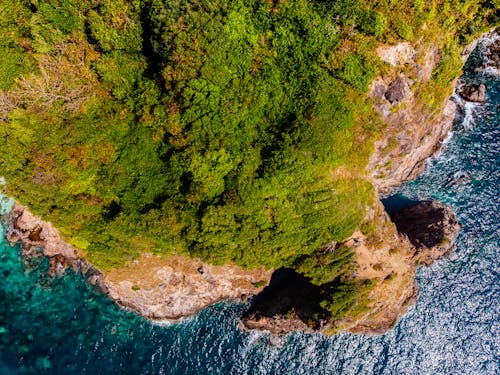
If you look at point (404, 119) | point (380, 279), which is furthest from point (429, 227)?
point (404, 119)

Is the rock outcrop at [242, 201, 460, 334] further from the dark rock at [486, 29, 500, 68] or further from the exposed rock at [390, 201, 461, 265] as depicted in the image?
the dark rock at [486, 29, 500, 68]

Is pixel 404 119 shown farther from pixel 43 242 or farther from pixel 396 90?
pixel 43 242

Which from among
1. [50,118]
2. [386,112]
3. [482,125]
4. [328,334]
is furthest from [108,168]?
[482,125]

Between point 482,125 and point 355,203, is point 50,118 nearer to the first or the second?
point 355,203

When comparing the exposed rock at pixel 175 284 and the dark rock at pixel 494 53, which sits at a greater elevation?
the dark rock at pixel 494 53

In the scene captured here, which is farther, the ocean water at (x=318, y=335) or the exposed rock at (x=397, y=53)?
the ocean water at (x=318, y=335)

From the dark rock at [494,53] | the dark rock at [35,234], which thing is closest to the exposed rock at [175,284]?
the dark rock at [35,234]

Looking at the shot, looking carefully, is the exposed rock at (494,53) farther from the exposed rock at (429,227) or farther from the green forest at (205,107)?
the exposed rock at (429,227)
